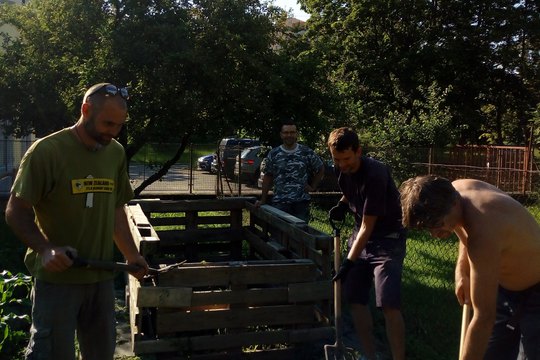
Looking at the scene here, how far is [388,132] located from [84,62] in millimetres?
9944

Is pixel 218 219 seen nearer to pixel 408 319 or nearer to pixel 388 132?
pixel 408 319

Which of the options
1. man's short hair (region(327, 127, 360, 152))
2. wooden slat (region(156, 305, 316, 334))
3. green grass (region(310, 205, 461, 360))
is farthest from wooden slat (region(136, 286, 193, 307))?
green grass (region(310, 205, 461, 360))

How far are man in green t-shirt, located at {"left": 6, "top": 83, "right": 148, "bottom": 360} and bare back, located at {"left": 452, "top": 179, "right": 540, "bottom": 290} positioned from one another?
1688 mm

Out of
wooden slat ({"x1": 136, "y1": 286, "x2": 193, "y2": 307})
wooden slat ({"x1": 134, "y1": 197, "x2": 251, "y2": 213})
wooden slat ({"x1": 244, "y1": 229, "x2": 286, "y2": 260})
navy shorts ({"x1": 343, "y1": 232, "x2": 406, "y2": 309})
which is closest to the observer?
navy shorts ({"x1": 343, "y1": 232, "x2": 406, "y2": 309})

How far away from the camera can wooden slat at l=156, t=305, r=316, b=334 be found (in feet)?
14.4

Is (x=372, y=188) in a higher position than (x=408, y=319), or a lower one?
higher

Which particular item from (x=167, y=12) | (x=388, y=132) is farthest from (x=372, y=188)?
(x=388, y=132)

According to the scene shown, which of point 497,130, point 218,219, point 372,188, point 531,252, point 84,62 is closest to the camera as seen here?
point 531,252

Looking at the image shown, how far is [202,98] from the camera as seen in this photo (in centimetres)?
888

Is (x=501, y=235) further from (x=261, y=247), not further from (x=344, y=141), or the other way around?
(x=261, y=247)

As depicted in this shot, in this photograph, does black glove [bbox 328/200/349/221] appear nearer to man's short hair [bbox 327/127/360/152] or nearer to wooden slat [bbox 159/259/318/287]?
wooden slat [bbox 159/259/318/287]

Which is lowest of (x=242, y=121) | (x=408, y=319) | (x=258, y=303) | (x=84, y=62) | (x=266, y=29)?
(x=408, y=319)

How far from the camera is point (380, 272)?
4094 mm

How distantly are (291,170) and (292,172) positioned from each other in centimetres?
2
